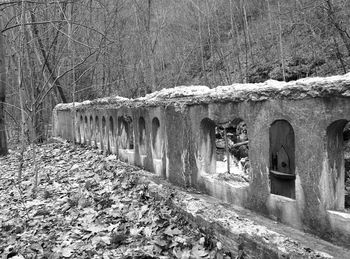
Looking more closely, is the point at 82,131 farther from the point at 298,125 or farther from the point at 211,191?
the point at 298,125

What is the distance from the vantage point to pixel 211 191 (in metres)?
4.54

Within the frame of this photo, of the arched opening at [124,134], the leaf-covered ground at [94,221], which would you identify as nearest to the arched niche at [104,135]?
the leaf-covered ground at [94,221]

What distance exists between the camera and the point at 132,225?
4570 mm

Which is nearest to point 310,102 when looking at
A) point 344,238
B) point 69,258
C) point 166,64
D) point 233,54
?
point 344,238

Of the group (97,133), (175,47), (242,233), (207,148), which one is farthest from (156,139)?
(175,47)

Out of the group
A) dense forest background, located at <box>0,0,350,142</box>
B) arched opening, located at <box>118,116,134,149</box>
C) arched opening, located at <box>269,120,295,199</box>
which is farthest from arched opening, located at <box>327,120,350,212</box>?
dense forest background, located at <box>0,0,350,142</box>

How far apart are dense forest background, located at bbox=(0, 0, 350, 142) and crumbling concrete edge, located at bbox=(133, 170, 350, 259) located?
8.87 m

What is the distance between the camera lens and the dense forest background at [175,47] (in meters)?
13.1

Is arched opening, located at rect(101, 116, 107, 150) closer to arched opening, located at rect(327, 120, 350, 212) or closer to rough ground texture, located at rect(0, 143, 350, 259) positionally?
rough ground texture, located at rect(0, 143, 350, 259)

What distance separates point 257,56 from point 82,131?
30.4ft

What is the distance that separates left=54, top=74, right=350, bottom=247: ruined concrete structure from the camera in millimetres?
2961

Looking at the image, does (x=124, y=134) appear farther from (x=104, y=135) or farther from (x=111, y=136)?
(x=104, y=135)

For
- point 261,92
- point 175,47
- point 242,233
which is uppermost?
point 175,47

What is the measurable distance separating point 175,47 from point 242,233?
60.5ft
